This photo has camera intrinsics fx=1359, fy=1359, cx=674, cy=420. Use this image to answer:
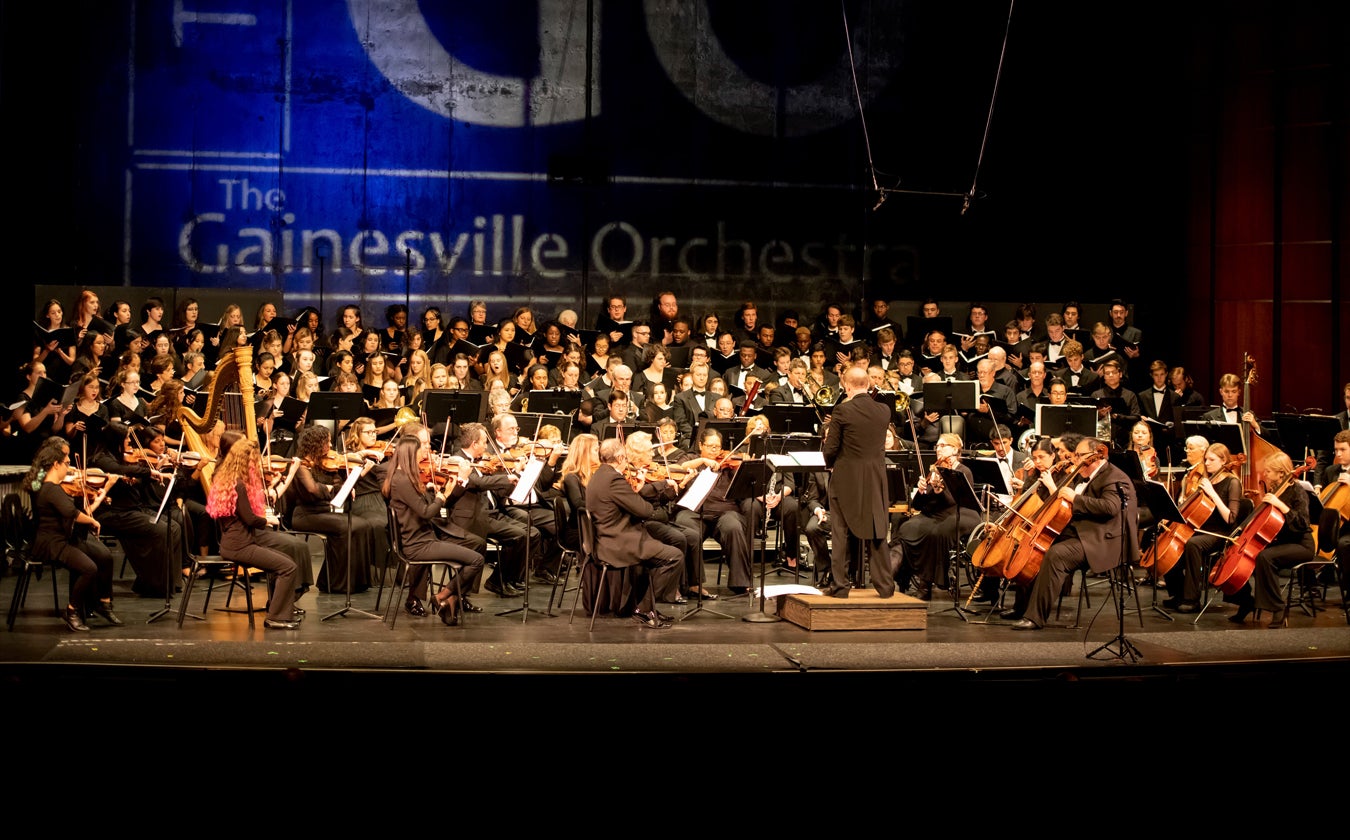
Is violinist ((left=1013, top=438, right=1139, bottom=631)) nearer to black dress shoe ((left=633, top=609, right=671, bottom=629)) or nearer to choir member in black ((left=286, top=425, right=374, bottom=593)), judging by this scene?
black dress shoe ((left=633, top=609, right=671, bottom=629))

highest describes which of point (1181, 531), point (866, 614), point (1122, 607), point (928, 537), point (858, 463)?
point (858, 463)

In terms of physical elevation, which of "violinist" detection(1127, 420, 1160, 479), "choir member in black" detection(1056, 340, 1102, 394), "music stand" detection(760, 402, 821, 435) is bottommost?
"violinist" detection(1127, 420, 1160, 479)

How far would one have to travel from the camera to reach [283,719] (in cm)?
429

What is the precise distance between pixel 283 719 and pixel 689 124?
12317 millimetres

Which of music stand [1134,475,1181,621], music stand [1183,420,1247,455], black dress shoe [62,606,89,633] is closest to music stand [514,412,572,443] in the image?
black dress shoe [62,606,89,633]

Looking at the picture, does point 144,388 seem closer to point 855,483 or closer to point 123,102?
point 123,102

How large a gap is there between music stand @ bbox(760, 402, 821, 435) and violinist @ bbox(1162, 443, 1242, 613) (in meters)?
2.62

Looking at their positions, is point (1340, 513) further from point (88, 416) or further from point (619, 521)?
point (88, 416)

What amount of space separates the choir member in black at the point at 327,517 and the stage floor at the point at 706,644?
0.19 meters

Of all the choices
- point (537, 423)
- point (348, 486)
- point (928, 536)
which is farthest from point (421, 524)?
point (928, 536)

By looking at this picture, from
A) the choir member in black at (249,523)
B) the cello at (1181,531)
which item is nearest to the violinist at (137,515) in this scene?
the choir member in black at (249,523)

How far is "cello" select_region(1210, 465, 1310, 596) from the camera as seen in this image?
28.3 feet

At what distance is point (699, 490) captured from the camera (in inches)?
335

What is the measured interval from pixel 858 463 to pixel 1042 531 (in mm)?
1363
